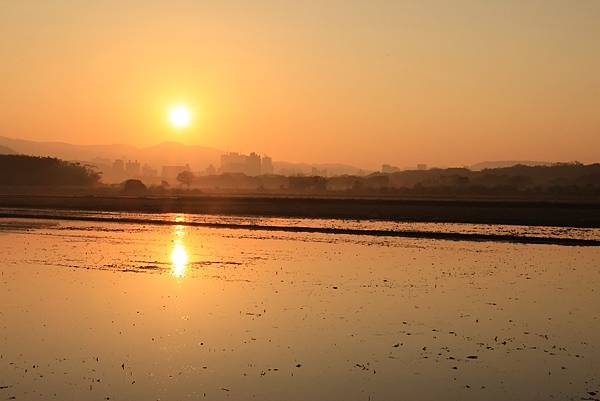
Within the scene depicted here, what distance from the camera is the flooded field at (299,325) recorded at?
13070 mm

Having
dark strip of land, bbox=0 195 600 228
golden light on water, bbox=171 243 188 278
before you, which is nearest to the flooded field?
golden light on water, bbox=171 243 188 278

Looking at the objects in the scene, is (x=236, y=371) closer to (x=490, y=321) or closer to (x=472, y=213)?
(x=490, y=321)

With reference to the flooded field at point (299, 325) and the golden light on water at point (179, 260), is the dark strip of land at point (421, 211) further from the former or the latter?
the golden light on water at point (179, 260)

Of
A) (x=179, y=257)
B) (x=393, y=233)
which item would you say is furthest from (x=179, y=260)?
(x=393, y=233)

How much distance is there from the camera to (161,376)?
13.5 metres

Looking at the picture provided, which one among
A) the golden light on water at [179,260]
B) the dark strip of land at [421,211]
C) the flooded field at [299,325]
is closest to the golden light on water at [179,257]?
the golden light on water at [179,260]

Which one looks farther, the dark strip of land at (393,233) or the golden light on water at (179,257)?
the dark strip of land at (393,233)

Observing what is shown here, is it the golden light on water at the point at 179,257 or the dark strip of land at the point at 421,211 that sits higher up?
the dark strip of land at the point at 421,211

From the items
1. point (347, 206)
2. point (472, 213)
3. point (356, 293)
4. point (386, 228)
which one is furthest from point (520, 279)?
point (347, 206)

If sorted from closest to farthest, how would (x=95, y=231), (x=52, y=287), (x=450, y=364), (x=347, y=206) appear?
(x=450, y=364) < (x=52, y=287) < (x=95, y=231) < (x=347, y=206)

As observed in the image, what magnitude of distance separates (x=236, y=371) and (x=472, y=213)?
5918cm

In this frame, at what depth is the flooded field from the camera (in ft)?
42.9

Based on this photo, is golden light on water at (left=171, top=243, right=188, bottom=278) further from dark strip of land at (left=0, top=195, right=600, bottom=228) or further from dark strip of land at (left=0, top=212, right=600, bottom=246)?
dark strip of land at (left=0, top=195, right=600, bottom=228)

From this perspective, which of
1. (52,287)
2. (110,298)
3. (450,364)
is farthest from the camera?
(52,287)
